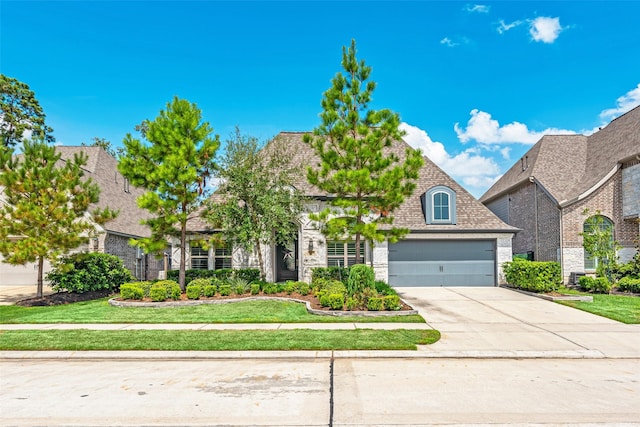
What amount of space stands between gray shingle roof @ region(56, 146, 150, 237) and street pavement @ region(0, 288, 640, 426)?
680 inches

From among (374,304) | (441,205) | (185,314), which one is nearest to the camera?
(374,304)

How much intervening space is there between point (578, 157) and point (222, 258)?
20859 mm

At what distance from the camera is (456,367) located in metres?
7.68

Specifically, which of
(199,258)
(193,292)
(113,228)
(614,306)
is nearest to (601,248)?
(614,306)

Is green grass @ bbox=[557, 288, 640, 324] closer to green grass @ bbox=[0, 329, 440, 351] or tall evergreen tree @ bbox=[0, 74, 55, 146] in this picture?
green grass @ bbox=[0, 329, 440, 351]

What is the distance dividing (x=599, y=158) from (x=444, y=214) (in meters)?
9.91

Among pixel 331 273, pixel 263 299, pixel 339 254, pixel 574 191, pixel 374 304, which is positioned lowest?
pixel 263 299

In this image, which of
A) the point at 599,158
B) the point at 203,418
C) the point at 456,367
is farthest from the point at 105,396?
the point at 599,158

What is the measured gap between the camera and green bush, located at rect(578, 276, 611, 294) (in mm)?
17891

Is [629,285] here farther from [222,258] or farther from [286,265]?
[222,258]

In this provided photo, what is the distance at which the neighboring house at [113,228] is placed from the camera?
22047mm

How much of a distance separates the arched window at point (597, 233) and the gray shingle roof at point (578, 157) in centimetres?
151

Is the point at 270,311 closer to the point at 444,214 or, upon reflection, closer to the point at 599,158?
the point at 444,214

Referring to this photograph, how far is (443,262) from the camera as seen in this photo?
2105 centimetres
